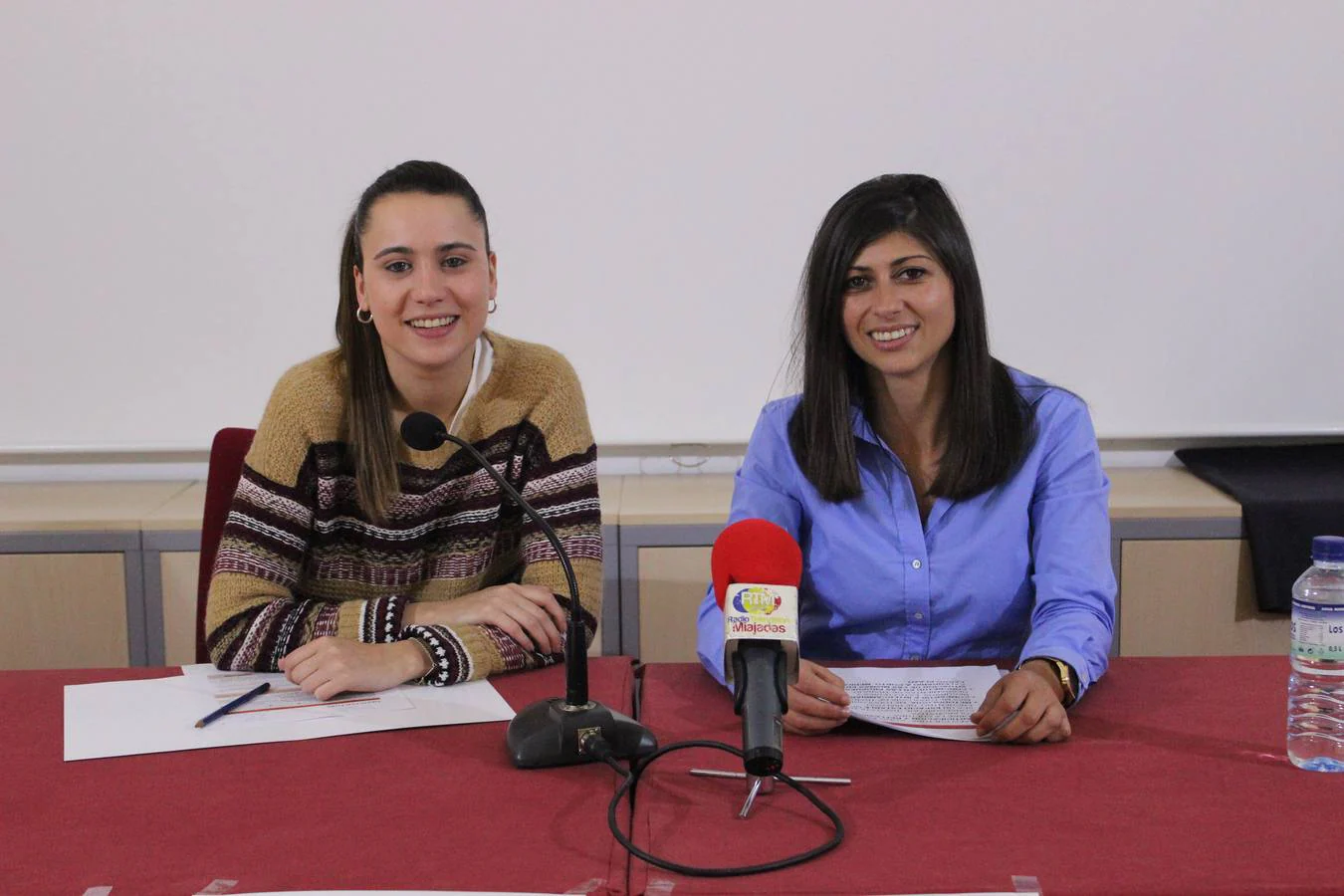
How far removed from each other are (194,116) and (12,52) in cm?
43

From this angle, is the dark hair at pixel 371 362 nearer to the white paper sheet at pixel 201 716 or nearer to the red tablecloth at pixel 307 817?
the white paper sheet at pixel 201 716

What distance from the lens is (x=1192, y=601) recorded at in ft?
9.00

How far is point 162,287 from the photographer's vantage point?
9.76 ft

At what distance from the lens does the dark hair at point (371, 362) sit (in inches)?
67.6

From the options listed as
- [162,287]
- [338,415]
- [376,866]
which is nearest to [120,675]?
[338,415]

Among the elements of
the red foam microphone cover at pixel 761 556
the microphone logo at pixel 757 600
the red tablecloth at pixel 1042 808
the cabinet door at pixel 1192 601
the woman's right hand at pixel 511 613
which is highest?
the red foam microphone cover at pixel 761 556

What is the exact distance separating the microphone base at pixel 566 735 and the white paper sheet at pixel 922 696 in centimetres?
25

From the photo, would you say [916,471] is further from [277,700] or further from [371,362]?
[277,700]

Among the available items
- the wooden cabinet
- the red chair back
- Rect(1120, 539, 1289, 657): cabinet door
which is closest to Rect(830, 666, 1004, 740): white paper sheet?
the red chair back

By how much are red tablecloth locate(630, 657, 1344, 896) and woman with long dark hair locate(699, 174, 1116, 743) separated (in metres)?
0.29

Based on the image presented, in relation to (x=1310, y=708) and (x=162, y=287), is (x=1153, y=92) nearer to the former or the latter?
(x=1310, y=708)

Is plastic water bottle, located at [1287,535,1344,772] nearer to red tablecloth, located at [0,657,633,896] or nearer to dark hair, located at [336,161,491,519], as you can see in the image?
red tablecloth, located at [0,657,633,896]

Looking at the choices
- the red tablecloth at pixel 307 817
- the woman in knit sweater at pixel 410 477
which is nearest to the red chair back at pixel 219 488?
the woman in knit sweater at pixel 410 477

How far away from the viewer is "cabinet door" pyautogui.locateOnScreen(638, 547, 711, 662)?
106 inches
